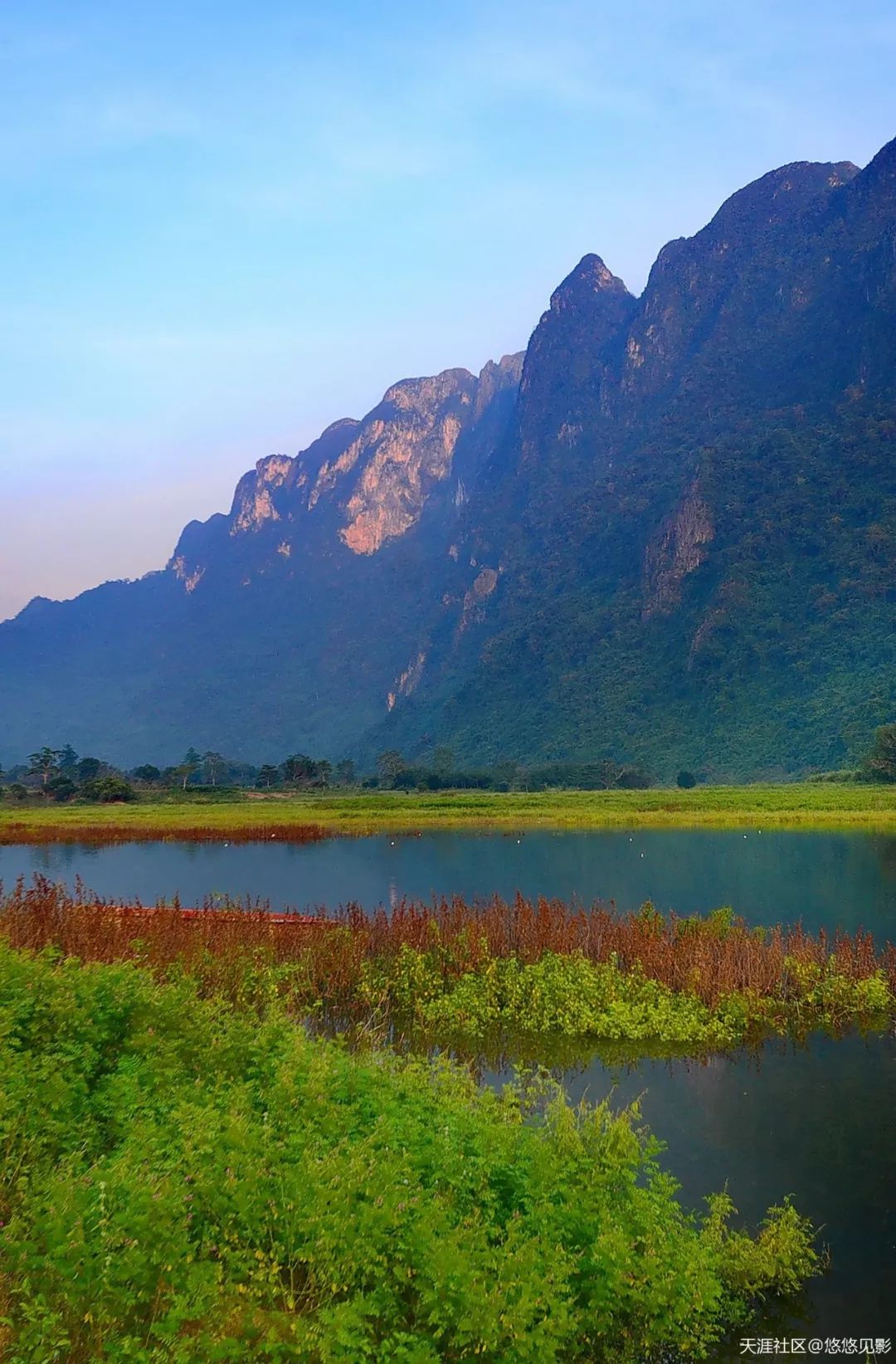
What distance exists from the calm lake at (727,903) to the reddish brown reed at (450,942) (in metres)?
1.47

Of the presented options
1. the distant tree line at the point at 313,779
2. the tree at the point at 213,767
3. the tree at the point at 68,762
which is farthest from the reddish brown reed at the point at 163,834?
the tree at the point at 213,767

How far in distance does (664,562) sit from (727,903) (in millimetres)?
97785

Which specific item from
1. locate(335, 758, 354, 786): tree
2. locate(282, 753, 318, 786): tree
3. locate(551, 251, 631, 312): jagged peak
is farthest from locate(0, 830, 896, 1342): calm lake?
locate(551, 251, 631, 312): jagged peak

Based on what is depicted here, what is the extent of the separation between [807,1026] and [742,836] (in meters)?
24.5

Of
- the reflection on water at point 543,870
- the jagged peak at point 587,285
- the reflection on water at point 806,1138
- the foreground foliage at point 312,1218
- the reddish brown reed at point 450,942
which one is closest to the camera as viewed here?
the foreground foliage at point 312,1218

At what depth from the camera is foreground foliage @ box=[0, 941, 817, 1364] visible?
3.97 m

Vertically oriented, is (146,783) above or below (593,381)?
below

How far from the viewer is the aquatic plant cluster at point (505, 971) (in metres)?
10.9

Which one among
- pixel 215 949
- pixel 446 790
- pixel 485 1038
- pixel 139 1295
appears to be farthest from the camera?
pixel 446 790

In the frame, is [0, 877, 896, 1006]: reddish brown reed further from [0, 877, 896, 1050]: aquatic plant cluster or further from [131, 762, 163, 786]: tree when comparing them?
[131, 762, 163, 786]: tree

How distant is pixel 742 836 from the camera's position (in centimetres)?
3494

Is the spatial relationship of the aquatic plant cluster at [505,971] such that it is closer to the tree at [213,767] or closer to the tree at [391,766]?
the tree at [391,766]

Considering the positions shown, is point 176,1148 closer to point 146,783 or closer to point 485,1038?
point 485,1038

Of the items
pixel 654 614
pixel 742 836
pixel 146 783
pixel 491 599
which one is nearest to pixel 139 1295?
pixel 742 836
